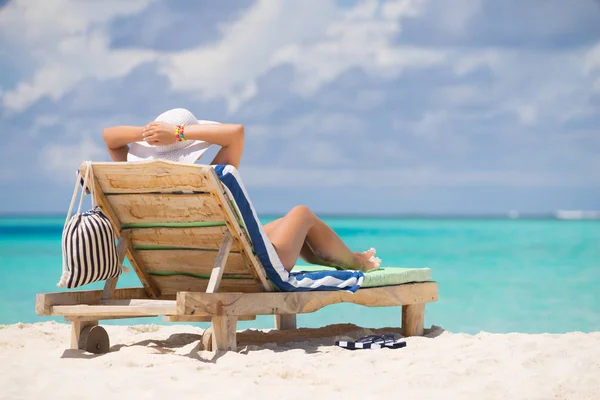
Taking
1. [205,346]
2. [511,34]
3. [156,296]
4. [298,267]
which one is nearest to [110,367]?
[205,346]

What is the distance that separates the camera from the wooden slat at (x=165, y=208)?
4.60 m

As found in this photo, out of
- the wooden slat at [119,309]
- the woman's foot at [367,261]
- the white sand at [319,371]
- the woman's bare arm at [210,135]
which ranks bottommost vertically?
the white sand at [319,371]

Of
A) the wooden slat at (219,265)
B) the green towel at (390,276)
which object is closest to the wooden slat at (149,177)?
the wooden slat at (219,265)

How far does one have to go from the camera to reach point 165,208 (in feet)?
15.7

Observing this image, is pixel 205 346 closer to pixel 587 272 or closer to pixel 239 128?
pixel 239 128

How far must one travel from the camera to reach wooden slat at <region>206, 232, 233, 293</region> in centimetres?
452

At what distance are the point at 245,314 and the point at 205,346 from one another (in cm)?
27

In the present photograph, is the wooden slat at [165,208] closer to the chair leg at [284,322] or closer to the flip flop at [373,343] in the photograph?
the flip flop at [373,343]

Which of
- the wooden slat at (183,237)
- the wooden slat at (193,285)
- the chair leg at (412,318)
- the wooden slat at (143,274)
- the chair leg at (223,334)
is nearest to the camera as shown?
the chair leg at (223,334)

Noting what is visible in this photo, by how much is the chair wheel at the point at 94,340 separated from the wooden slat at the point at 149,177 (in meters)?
0.78

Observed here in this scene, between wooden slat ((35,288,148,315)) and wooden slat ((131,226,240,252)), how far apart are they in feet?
1.18

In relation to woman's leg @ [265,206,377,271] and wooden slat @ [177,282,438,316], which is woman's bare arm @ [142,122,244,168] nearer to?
woman's leg @ [265,206,377,271]

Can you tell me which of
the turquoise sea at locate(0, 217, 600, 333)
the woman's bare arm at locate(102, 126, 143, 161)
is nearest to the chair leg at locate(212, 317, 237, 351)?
the woman's bare arm at locate(102, 126, 143, 161)

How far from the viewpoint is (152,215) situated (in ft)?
16.0
